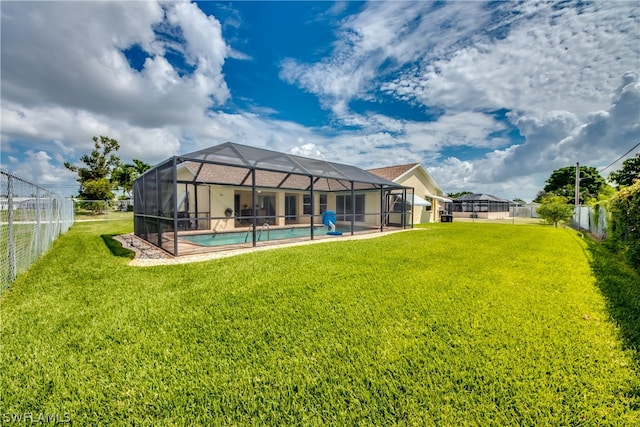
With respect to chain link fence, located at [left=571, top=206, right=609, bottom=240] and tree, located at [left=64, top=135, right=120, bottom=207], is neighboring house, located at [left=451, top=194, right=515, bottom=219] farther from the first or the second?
tree, located at [left=64, top=135, right=120, bottom=207]

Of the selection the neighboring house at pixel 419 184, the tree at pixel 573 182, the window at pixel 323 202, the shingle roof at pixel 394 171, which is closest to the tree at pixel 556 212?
the neighboring house at pixel 419 184

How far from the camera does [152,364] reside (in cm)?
259

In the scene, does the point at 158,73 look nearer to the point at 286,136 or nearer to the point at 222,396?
the point at 286,136

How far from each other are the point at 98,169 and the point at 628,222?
137 ft

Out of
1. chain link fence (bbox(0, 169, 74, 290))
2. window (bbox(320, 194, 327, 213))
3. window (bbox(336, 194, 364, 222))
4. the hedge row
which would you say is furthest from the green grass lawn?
window (bbox(320, 194, 327, 213))

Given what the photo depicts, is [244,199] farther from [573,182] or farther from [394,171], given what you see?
[573,182]

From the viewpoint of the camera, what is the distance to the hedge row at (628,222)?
618cm

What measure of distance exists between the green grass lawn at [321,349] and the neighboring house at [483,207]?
34.5 metres

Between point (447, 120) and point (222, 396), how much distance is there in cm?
2063

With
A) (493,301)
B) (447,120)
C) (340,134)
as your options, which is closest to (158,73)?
(340,134)

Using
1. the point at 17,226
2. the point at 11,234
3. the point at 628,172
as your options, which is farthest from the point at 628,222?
the point at 628,172

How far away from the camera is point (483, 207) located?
35688 millimetres

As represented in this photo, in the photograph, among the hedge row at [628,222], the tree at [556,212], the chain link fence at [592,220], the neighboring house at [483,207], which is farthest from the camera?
the neighboring house at [483,207]

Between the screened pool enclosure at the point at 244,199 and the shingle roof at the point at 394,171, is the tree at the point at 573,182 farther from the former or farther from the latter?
the screened pool enclosure at the point at 244,199
